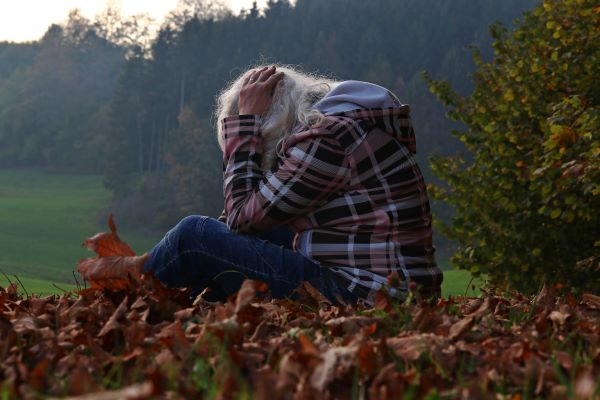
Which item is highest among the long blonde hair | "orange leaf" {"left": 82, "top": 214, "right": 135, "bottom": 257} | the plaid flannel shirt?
the long blonde hair

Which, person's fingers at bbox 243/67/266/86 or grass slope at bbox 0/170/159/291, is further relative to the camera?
grass slope at bbox 0/170/159/291

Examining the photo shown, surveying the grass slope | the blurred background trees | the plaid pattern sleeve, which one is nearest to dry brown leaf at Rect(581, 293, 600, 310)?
the plaid pattern sleeve

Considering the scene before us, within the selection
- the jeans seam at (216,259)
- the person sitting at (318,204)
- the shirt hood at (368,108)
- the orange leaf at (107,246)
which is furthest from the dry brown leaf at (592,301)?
the orange leaf at (107,246)

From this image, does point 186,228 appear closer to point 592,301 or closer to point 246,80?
point 246,80

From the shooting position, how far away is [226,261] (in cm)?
418

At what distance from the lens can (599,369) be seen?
2.45 m

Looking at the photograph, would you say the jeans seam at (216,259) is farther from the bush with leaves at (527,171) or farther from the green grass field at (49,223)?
the green grass field at (49,223)

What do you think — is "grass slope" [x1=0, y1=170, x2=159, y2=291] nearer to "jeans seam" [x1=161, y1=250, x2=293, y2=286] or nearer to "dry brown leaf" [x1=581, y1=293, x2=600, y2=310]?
"jeans seam" [x1=161, y1=250, x2=293, y2=286]

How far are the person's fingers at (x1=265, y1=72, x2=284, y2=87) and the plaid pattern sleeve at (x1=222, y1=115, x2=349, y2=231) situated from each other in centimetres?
19

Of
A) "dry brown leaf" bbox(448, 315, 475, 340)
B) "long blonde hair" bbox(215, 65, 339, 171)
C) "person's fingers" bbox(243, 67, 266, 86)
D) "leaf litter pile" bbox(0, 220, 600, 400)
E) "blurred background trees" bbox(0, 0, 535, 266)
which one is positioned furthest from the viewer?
"blurred background trees" bbox(0, 0, 535, 266)

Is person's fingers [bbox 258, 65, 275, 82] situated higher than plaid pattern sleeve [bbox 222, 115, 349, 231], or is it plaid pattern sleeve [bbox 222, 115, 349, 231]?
person's fingers [bbox 258, 65, 275, 82]

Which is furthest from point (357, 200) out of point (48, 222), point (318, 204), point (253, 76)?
point (48, 222)

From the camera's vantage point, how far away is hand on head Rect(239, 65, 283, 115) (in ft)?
14.1

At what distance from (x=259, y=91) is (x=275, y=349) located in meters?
1.99
